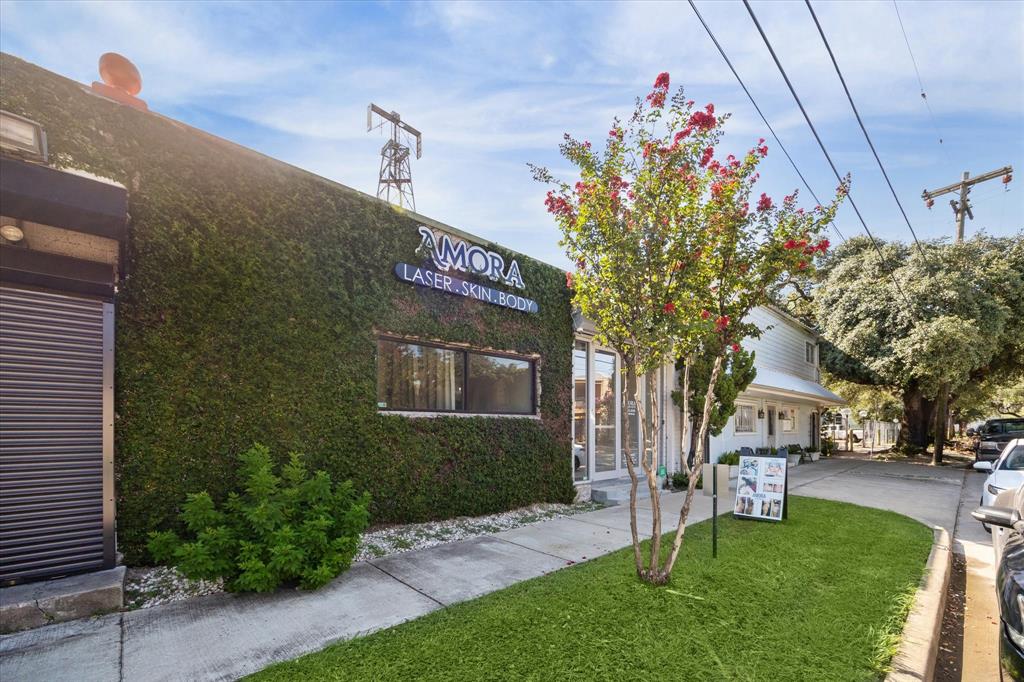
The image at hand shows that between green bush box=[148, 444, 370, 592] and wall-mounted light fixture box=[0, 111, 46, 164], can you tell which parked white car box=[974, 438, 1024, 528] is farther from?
wall-mounted light fixture box=[0, 111, 46, 164]

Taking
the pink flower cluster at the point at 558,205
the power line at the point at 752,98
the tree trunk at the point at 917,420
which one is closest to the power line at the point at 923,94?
the power line at the point at 752,98

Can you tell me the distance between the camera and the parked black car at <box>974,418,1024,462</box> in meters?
15.4

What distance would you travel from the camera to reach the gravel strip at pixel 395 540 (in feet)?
13.8

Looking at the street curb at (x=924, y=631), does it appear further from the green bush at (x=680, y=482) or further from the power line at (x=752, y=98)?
the green bush at (x=680, y=482)

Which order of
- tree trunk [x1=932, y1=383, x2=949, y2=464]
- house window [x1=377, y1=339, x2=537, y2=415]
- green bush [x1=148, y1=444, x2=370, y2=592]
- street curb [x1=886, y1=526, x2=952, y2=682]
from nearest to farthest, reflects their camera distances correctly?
street curb [x1=886, y1=526, x2=952, y2=682], green bush [x1=148, y1=444, x2=370, y2=592], house window [x1=377, y1=339, x2=537, y2=415], tree trunk [x1=932, y1=383, x2=949, y2=464]

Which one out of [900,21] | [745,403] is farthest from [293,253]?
[745,403]

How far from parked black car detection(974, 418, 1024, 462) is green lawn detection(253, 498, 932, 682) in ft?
45.9

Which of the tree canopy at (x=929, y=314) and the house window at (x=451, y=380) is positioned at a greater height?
the tree canopy at (x=929, y=314)

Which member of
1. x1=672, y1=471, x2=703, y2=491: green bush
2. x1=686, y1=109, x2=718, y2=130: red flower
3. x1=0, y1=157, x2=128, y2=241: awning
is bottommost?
x1=672, y1=471, x2=703, y2=491: green bush

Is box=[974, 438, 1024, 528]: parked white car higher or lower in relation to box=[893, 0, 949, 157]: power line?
lower

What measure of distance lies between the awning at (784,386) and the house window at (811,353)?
1.27m

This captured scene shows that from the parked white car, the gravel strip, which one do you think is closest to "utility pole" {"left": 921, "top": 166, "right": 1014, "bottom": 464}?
the parked white car

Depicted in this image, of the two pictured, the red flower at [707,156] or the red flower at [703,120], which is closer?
the red flower at [703,120]

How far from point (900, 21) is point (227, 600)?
979cm
